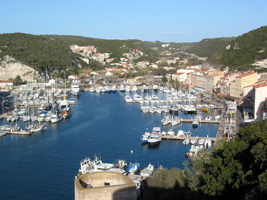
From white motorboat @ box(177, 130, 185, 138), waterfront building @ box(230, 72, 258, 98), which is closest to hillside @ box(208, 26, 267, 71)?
waterfront building @ box(230, 72, 258, 98)

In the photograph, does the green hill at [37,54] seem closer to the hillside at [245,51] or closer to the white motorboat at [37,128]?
the hillside at [245,51]

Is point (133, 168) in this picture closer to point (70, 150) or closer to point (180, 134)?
point (70, 150)

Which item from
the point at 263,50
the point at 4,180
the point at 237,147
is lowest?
the point at 4,180

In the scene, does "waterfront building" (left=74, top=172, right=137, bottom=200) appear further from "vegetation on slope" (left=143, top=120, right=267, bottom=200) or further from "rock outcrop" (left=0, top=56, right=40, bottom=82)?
"rock outcrop" (left=0, top=56, right=40, bottom=82)

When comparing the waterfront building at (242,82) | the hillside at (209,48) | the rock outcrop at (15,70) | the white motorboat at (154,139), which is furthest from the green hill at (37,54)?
the white motorboat at (154,139)

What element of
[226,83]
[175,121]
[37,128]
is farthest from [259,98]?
[37,128]

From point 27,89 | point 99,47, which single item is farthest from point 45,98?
point 99,47

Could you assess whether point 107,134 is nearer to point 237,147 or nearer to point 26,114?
point 26,114
